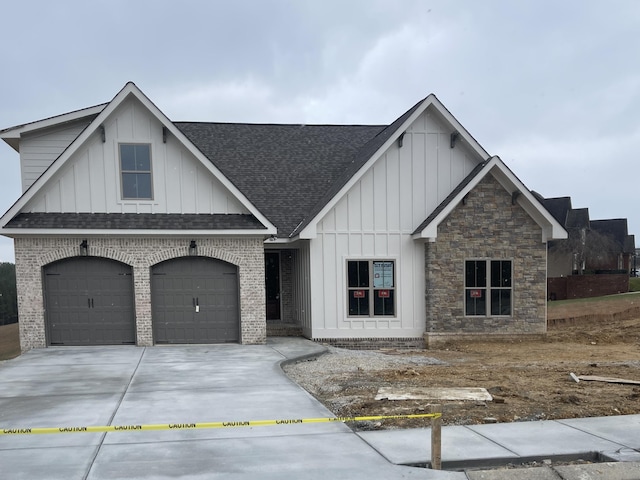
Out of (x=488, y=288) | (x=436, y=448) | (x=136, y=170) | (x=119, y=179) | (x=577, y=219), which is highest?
(x=136, y=170)

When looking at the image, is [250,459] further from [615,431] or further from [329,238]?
[329,238]

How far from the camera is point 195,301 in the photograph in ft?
47.7

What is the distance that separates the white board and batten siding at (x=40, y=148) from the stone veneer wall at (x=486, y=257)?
12036 mm

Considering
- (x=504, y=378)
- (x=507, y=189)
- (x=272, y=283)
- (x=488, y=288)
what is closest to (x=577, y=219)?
(x=507, y=189)

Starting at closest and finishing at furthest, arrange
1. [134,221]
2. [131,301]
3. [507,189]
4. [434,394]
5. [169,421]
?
[169,421] → [434,394] → [134,221] → [131,301] → [507,189]

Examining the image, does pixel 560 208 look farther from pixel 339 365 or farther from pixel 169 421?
pixel 169 421

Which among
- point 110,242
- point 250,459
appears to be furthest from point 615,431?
point 110,242

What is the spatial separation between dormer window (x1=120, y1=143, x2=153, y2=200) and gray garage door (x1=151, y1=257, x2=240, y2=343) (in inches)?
84.1

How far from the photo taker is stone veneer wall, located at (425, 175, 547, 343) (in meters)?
15.5

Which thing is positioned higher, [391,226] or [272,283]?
[391,226]

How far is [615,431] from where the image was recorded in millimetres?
6559

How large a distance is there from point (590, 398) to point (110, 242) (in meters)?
12.1

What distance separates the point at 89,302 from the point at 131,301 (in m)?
1.15

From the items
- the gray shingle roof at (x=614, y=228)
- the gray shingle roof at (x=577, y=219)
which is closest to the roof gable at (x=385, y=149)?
the gray shingle roof at (x=577, y=219)
